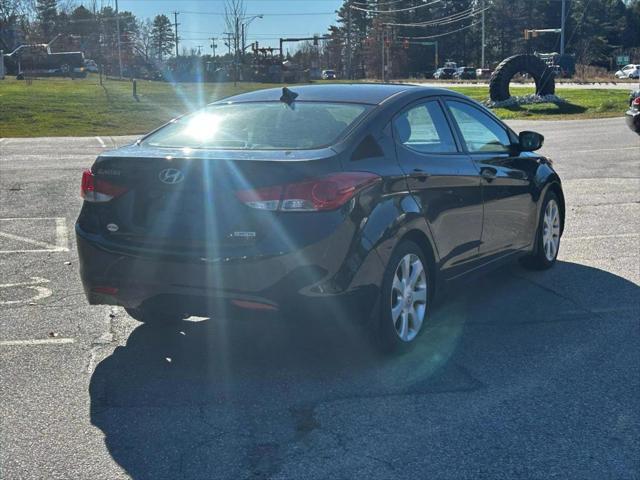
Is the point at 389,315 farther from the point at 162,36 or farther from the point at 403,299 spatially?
the point at 162,36

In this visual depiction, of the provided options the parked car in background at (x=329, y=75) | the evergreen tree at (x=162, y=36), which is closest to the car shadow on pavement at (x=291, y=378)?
the parked car in background at (x=329, y=75)

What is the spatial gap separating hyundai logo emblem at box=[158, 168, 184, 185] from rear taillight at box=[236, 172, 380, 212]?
37cm

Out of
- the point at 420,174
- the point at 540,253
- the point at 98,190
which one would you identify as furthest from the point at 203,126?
the point at 540,253

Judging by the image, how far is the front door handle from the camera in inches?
244

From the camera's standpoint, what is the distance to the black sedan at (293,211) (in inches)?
179

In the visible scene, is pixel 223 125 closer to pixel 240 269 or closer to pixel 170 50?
pixel 240 269

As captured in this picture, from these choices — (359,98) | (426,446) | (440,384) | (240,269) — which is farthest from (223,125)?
(426,446)

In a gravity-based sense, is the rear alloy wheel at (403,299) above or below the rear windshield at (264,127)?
below

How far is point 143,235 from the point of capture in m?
4.83

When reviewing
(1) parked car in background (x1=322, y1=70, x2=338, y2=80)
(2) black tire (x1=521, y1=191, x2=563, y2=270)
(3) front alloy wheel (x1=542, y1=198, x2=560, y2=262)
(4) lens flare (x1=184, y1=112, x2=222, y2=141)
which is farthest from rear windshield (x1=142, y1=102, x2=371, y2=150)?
(1) parked car in background (x1=322, y1=70, x2=338, y2=80)

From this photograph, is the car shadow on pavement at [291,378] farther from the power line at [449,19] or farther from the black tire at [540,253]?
the power line at [449,19]

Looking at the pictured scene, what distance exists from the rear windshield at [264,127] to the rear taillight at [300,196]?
1.40 feet

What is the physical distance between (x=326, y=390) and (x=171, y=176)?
144 centimetres

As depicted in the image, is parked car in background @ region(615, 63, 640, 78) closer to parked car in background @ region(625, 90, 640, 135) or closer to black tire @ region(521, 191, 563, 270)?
parked car in background @ region(625, 90, 640, 135)
